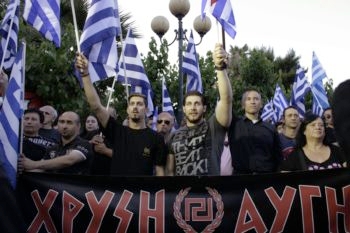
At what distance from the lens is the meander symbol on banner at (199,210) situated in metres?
4.49

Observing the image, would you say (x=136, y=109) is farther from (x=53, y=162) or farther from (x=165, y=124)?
(x=165, y=124)

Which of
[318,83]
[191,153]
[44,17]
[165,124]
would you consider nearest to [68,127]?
[44,17]

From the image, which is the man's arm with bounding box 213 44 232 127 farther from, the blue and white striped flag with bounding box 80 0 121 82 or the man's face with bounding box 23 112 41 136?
the man's face with bounding box 23 112 41 136

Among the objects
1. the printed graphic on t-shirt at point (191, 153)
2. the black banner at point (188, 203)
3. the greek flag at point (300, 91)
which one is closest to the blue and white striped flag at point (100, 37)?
the printed graphic on t-shirt at point (191, 153)

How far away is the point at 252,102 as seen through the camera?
18.8 ft

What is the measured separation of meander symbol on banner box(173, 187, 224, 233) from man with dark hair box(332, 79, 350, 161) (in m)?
2.44

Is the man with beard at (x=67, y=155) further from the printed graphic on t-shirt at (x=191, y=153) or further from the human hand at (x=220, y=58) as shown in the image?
the human hand at (x=220, y=58)

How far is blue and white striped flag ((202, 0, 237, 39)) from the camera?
5547mm

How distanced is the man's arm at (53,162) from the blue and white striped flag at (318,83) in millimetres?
5977

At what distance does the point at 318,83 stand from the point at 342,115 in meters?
8.30

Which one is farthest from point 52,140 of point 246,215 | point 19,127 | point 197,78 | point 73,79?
point 73,79

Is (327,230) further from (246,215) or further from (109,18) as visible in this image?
(109,18)

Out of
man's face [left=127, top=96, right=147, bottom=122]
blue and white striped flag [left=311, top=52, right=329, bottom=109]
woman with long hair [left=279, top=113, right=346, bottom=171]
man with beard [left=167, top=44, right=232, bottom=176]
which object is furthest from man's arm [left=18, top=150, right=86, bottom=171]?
blue and white striped flag [left=311, top=52, right=329, bottom=109]

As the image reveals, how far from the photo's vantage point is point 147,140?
5.14 metres
